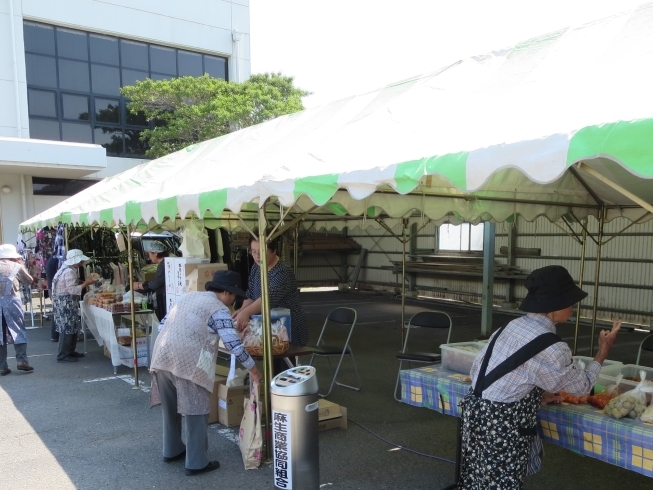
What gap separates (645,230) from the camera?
33.2ft

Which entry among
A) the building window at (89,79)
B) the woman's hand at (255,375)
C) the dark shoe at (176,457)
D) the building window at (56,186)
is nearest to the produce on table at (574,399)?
the woman's hand at (255,375)

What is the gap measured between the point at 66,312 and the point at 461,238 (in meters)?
10.4

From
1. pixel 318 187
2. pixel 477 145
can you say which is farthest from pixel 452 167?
pixel 318 187

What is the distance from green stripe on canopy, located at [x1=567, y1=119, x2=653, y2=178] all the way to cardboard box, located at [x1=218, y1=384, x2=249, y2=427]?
3.74 metres

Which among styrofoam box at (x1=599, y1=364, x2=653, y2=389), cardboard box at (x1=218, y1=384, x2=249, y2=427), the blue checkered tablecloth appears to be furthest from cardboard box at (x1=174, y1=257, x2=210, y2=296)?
styrofoam box at (x1=599, y1=364, x2=653, y2=389)

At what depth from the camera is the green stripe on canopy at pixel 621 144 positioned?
1.83 meters

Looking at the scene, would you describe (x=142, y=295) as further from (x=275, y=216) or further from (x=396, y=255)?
(x=396, y=255)

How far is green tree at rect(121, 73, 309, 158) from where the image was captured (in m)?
14.8

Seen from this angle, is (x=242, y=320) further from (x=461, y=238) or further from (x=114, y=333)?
(x=461, y=238)

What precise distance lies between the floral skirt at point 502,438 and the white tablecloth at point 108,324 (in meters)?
4.40

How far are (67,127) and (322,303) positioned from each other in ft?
34.0

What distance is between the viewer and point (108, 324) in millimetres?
6785

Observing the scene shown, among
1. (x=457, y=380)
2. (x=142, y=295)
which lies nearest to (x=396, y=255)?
(x=142, y=295)

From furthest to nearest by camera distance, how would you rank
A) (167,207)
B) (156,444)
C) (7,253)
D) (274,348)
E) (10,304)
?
1. (7,253)
2. (10,304)
3. (167,207)
4. (156,444)
5. (274,348)
